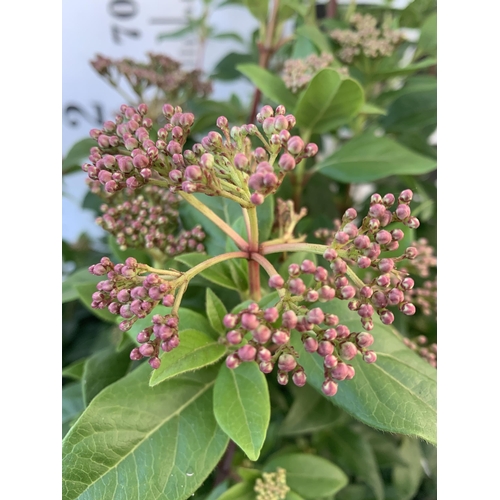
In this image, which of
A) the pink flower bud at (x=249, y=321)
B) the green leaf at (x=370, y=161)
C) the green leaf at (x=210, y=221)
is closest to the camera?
the pink flower bud at (x=249, y=321)

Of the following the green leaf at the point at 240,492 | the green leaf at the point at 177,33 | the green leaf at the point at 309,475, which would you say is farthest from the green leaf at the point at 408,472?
the green leaf at the point at 177,33

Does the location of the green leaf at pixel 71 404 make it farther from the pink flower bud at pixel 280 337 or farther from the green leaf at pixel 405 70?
the green leaf at pixel 405 70

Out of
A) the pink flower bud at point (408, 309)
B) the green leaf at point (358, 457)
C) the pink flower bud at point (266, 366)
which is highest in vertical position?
the pink flower bud at point (408, 309)

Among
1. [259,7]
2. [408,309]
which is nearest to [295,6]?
[259,7]

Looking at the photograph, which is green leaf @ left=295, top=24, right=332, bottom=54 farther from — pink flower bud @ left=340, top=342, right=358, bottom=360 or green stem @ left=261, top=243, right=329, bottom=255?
pink flower bud @ left=340, top=342, right=358, bottom=360
